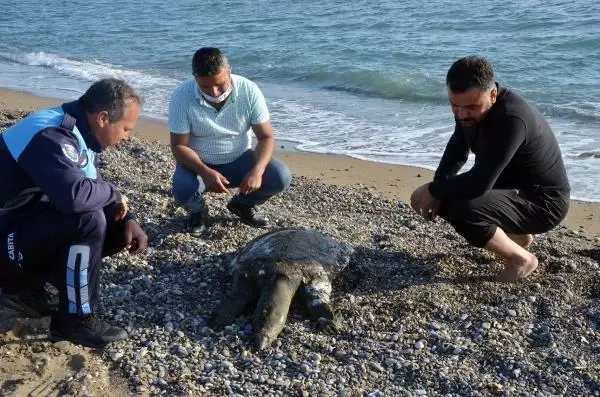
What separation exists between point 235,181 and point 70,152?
2025 millimetres

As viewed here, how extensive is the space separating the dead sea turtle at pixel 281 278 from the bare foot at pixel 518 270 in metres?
0.89

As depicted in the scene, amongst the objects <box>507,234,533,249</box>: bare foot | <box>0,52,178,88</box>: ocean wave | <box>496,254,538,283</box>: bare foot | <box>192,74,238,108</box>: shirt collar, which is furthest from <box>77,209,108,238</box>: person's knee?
<box>0,52,178,88</box>: ocean wave

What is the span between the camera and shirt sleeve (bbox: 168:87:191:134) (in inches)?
190

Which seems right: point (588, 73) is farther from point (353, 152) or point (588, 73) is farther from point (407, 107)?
point (353, 152)

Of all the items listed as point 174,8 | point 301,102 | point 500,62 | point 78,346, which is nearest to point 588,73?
point 500,62

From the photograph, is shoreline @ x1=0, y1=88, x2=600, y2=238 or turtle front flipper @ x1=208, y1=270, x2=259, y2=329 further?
shoreline @ x1=0, y1=88, x2=600, y2=238

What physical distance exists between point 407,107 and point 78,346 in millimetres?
7725

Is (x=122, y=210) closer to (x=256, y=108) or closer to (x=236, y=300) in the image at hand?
(x=236, y=300)

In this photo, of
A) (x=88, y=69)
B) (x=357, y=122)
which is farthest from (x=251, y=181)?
(x=88, y=69)

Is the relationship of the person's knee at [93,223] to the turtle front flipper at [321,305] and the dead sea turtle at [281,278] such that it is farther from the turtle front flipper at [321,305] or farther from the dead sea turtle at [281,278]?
the turtle front flipper at [321,305]

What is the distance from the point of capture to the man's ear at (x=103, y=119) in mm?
3291

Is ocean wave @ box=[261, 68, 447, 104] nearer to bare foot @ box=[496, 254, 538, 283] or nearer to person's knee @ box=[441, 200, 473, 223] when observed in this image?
bare foot @ box=[496, 254, 538, 283]

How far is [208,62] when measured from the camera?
181 inches

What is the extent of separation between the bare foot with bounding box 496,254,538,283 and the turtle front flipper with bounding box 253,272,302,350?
3.86ft
